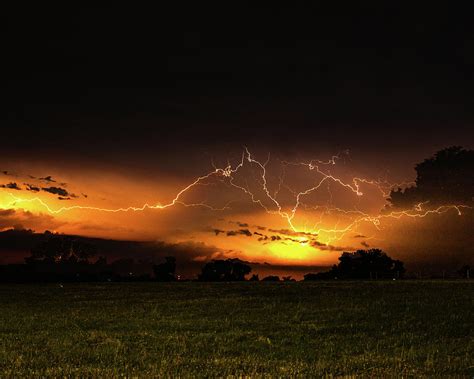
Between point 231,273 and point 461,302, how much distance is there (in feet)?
134

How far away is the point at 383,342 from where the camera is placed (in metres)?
14.9

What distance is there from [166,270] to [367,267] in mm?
20755

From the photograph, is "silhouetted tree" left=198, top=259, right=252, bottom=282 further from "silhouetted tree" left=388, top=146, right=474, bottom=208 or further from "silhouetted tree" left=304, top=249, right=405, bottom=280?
"silhouetted tree" left=388, top=146, right=474, bottom=208

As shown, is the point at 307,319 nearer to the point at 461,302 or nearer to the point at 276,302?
the point at 276,302

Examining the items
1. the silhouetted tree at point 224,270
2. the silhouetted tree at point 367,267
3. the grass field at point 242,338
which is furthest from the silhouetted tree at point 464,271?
the grass field at point 242,338

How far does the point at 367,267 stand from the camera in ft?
224

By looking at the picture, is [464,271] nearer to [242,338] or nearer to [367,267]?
[367,267]

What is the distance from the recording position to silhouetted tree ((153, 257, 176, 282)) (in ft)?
197

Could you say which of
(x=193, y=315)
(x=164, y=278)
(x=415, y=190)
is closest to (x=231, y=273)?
(x=164, y=278)

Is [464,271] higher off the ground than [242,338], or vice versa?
[464,271]

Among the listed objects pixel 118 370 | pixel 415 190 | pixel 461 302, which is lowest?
pixel 118 370

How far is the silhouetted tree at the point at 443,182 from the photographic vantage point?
289 ft

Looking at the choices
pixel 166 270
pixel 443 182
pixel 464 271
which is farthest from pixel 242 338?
pixel 443 182

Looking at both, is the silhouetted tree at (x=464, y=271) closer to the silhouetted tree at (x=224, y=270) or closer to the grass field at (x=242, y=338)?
the silhouetted tree at (x=224, y=270)
